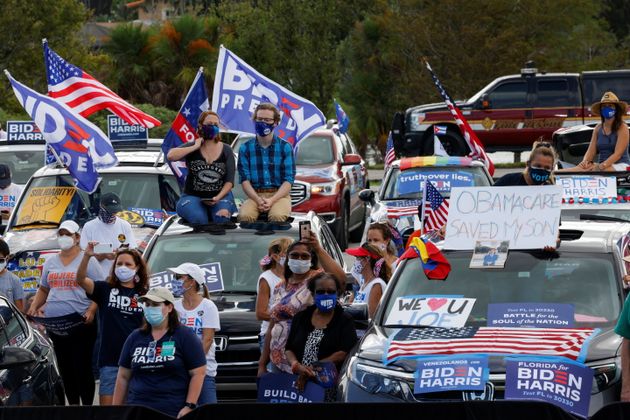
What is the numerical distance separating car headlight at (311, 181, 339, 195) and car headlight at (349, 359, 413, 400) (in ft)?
39.4

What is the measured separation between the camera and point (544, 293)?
9055 mm

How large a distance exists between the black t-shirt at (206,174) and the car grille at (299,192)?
6008 millimetres

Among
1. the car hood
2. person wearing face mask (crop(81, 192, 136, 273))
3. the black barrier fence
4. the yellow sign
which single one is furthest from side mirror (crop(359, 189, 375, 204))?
the black barrier fence

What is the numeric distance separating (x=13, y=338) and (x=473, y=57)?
34.7 metres

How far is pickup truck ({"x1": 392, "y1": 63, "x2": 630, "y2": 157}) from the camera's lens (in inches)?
1227

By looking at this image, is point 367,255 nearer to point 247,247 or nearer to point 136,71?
point 247,247

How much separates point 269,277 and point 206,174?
3082 mm

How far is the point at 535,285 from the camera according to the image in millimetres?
9117

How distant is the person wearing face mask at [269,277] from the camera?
10.5 m

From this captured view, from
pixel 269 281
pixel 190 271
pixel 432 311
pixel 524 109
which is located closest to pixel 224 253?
pixel 269 281

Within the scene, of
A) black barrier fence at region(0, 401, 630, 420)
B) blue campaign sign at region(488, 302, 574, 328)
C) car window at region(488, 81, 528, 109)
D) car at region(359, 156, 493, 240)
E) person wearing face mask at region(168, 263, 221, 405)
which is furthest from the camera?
car window at region(488, 81, 528, 109)

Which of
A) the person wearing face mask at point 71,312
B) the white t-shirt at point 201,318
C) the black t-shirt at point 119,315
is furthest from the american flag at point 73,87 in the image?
the white t-shirt at point 201,318

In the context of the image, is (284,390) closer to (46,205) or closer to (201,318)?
(201,318)

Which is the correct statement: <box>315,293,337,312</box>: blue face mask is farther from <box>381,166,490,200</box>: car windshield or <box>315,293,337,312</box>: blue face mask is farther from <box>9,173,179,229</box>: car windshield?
<box>381,166,490,200</box>: car windshield
